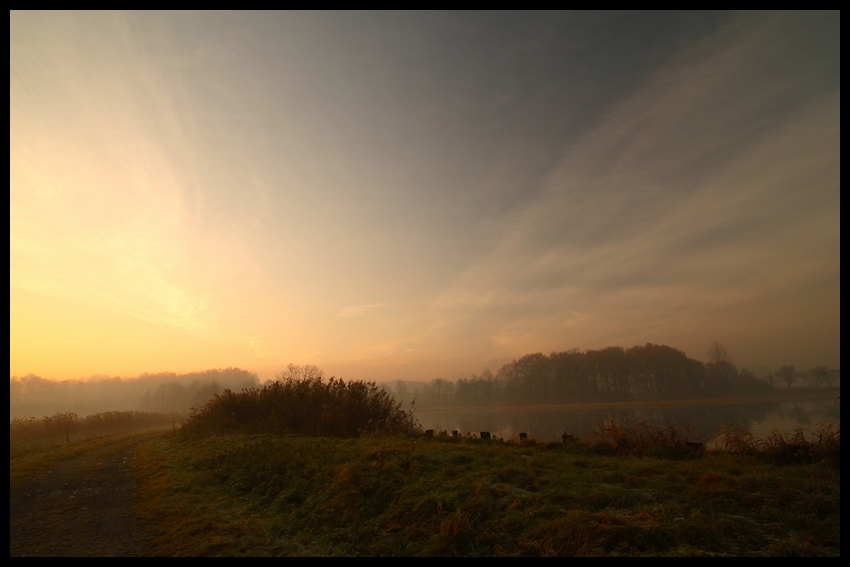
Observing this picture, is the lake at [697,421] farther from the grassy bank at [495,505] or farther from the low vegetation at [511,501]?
the grassy bank at [495,505]

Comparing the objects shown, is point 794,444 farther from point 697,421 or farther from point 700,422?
point 697,421

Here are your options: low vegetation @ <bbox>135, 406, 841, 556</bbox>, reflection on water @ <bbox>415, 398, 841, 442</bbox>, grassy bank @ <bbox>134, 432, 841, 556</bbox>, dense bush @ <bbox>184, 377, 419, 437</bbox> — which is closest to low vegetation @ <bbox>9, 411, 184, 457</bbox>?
dense bush @ <bbox>184, 377, 419, 437</bbox>

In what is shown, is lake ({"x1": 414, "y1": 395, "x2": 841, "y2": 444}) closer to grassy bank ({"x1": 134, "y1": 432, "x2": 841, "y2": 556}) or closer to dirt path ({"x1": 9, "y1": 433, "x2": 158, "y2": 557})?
grassy bank ({"x1": 134, "y1": 432, "x2": 841, "y2": 556})

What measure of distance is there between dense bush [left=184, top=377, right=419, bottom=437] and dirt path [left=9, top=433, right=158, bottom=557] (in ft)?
23.9

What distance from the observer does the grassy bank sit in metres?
5.94

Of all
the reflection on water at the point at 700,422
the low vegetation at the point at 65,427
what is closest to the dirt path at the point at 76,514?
the low vegetation at the point at 65,427

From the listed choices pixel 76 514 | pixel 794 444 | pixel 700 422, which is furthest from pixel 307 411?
pixel 700 422

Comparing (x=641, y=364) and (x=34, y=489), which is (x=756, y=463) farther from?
(x=641, y=364)

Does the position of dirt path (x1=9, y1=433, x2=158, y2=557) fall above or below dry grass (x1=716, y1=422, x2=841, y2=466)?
below

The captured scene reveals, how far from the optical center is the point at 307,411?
68.7 ft

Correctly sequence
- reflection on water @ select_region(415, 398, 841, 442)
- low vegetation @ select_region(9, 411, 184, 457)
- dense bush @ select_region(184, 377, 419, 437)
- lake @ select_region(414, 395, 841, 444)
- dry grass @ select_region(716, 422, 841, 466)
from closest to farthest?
dry grass @ select_region(716, 422, 841, 466) < reflection on water @ select_region(415, 398, 841, 442) < lake @ select_region(414, 395, 841, 444) < dense bush @ select_region(184, 377, 419, 437) < low vegetation @ select_region(9, 411, 184, 457)

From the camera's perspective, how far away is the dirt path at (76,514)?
7.10m

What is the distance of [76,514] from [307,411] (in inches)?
483

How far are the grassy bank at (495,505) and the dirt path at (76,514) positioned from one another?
47 cm
